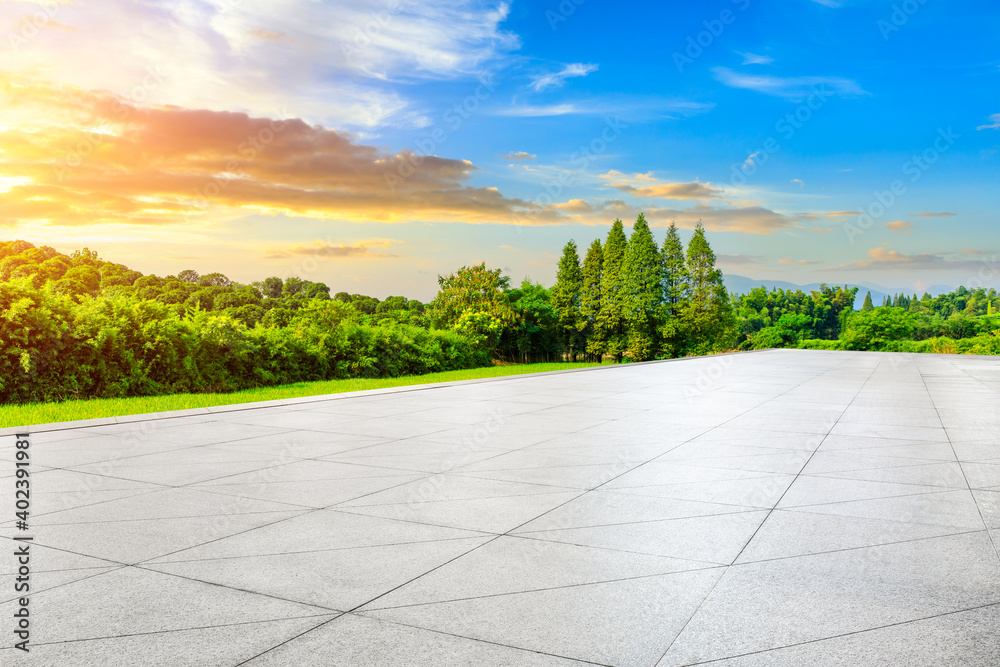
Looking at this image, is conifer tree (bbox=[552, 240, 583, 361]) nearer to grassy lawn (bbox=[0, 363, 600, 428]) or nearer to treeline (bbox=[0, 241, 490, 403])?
treeline (bbox=[0, 241, 490, 403])

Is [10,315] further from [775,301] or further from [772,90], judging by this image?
[775,301]

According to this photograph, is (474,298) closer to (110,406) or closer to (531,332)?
(531,332)

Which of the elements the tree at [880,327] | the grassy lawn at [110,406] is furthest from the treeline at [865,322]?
the grassy lawn at [110,406]

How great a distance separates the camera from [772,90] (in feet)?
81.1

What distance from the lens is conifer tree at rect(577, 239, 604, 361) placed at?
4262cm

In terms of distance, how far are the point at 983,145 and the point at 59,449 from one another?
122 ft

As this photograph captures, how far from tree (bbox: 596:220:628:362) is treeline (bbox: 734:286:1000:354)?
1479 centimetres

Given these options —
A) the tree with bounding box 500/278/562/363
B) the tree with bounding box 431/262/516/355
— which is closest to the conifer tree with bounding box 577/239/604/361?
the tree with bounding box 500/278/562/363

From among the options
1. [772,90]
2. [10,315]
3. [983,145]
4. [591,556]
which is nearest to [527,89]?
[772,90]

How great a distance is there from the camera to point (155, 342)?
41.8 feet

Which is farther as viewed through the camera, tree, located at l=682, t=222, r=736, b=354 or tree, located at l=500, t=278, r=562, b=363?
tree, located at l=682, t=222, r=736, b=354

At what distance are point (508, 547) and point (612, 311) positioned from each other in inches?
1569

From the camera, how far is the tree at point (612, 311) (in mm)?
42469

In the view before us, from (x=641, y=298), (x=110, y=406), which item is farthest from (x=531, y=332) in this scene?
(x=110, y=406)
